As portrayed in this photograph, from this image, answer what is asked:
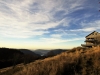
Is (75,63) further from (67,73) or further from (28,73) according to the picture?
(28,73)

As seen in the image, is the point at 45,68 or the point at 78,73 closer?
the point at 78,73

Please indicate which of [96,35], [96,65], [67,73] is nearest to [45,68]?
[67,73]

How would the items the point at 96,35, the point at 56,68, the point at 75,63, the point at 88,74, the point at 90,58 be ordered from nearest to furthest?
the point at 88,74 → the point at 56,68 → the point at 75,63 → the point at 90,58 → the point at 96,35

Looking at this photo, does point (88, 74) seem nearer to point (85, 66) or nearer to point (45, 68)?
point (85, 66)

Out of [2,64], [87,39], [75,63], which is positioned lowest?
[2,64]

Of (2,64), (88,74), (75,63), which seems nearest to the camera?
(88,74)

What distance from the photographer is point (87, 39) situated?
72.1 metres

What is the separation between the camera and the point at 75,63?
35.0ft

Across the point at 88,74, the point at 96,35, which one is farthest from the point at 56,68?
the point at 96,35

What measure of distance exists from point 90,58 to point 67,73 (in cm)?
322

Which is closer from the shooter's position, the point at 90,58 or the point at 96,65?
the point at 96,65

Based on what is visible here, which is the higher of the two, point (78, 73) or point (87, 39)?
point (87, 39)

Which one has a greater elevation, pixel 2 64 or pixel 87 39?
pixel 87 39

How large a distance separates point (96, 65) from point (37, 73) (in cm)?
366
